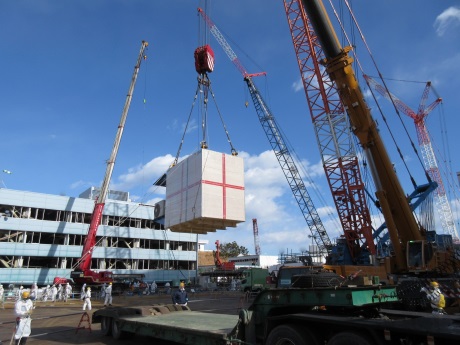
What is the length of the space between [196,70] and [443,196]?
5731 centimetres

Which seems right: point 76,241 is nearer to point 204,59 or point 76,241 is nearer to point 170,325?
point 204,59

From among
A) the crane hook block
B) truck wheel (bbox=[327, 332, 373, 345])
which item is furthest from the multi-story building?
truck wheel (bbox=[327, 332, 373, 345])

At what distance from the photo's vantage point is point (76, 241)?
47.2 m

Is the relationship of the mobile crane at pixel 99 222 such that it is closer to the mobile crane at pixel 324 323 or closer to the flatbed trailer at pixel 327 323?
the mobile crane at pixel 324 323

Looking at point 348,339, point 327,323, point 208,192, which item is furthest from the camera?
point 208,192

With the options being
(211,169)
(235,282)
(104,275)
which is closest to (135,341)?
(211,169)

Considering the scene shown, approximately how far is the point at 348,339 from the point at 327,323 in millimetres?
410

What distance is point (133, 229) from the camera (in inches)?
1988

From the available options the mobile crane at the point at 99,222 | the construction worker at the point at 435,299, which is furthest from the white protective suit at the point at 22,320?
the mobile crane at the point at 99,222

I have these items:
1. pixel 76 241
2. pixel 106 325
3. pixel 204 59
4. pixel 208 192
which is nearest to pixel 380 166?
pixel 208 192

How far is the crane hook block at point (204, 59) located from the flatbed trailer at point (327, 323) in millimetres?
14951

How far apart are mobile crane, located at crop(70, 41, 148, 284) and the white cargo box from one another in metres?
19.8

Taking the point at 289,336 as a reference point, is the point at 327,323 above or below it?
above

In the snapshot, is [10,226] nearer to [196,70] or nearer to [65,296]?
[65,296]
